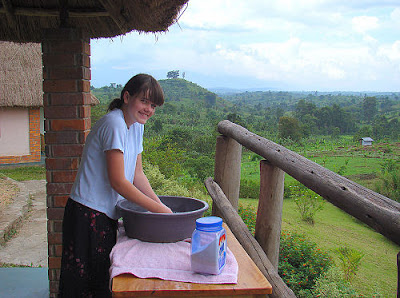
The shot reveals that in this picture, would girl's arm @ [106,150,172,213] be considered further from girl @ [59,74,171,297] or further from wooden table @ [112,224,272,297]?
wooden table @ [112,224,272,297]

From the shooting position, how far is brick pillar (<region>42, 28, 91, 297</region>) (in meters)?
2.32

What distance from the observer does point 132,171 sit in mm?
1670

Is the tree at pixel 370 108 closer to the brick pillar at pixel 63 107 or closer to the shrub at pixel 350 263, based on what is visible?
the shrub at pixel 350 263

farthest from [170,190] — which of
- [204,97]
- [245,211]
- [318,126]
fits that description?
[204,97]

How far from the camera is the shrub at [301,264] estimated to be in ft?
14.2

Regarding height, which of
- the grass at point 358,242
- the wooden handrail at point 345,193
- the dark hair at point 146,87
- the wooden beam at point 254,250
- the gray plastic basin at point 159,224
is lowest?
the grass at point 358,242

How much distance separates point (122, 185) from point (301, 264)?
3717mm

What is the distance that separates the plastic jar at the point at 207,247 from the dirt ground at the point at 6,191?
19.8 ft

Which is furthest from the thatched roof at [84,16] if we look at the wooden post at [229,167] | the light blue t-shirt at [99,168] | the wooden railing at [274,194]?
the wooden post at [229,167]

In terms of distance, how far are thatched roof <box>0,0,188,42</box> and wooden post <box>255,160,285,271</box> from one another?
0.96 meters

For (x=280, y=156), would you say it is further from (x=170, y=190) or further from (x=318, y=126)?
(x=318, y=126)

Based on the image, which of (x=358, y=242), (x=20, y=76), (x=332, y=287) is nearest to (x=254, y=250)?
(x=332, y=287)

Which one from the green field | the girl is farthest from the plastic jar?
the green field

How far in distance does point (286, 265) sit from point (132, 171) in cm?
333
